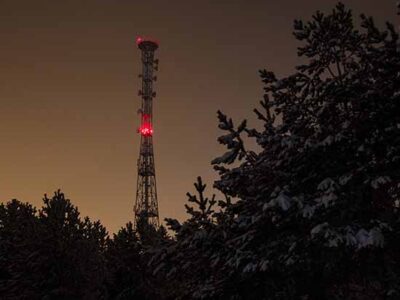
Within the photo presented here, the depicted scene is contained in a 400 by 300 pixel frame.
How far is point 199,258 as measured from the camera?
532 inches

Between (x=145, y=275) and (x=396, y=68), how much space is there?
79.6 feet

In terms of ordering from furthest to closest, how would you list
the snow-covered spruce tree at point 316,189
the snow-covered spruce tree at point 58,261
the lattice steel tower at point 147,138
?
the lattice steel tower at point 147,138 < the snow-covered spruce tree at point 58,261 < the snow-covered spruce tree at point 316,189

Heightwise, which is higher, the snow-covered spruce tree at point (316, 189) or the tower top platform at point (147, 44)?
the tower top platform at point (147, 44)

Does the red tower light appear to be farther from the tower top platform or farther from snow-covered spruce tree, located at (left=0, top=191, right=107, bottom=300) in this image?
snow-covered spruce tree, located at (left=0, top=191, right=107, bottom=300)

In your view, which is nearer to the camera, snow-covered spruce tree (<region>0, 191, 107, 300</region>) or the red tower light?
snow-covered spruce tree (<region>0, 191, 107, 300</region>)

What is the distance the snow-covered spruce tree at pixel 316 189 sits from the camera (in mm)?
11000

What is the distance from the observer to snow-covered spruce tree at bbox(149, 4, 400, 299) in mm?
11000

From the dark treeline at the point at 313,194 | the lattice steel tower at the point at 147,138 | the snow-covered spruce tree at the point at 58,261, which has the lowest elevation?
the dark treeline at the point at 313,194

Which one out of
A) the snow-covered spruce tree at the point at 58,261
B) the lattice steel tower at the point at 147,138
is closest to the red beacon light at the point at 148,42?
the lattice steel tower at the point at 147,138

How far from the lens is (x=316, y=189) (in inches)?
468

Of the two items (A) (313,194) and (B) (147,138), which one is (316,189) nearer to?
(A) (313,194)

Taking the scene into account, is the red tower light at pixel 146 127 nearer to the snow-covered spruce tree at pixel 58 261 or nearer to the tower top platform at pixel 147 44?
the tower top platform at pixel 147 44

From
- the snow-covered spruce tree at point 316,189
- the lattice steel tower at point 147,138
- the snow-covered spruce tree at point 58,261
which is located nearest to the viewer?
the snow-covered spruce tree at point 316,189

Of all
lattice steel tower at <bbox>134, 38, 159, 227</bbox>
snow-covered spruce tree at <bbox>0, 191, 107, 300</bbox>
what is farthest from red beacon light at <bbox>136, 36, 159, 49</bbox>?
snow-covered spruce tree at <bbox>0, 191, 107, 300</bbox>
